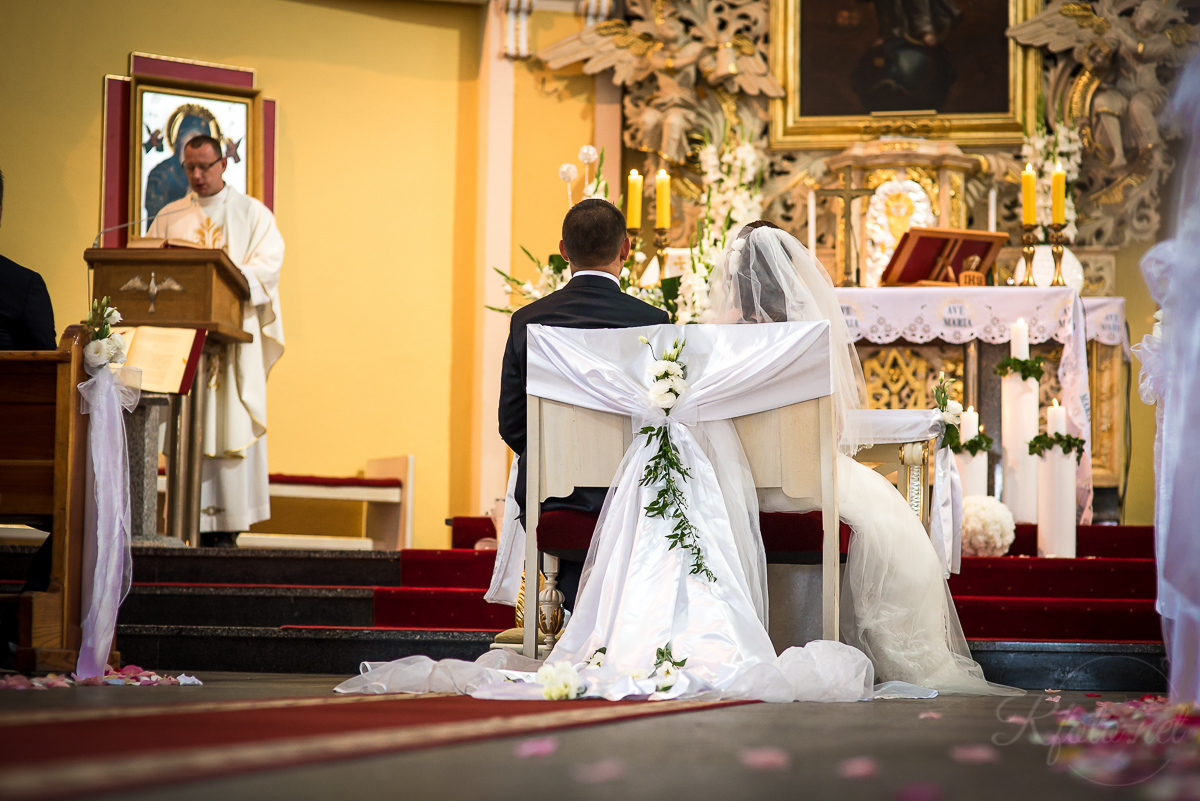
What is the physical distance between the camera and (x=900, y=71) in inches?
323

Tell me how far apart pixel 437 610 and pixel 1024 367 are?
3.22 metres

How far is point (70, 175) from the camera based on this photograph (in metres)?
7.67

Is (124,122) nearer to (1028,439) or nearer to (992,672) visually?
(1028,439)

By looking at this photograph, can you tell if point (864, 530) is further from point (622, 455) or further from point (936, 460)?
point (936, 460)

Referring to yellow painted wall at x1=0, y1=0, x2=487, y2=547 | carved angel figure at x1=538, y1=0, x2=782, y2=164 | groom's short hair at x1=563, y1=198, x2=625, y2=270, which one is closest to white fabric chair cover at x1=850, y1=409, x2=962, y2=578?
groom's short hair at x1=563, y1=198, x2=625, y2=270

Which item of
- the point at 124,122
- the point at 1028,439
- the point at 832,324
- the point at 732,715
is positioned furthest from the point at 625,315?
the point at 124,122

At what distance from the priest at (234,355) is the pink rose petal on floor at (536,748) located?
14.6ft

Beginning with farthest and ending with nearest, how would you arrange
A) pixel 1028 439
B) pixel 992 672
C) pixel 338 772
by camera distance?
1. pixel 1028 439
2. pixel 992 672
3. pixel 338 772

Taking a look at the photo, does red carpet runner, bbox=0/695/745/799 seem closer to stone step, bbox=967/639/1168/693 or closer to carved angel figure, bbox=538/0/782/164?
stone step, bbox=967/639/1168/693

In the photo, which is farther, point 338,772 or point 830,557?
point 830,557

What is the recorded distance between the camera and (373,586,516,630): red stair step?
4652 mm

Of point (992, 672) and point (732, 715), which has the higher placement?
point (732, 715)

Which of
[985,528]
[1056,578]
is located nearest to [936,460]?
[1056,578]

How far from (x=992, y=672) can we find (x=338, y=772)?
3099 millimetres
